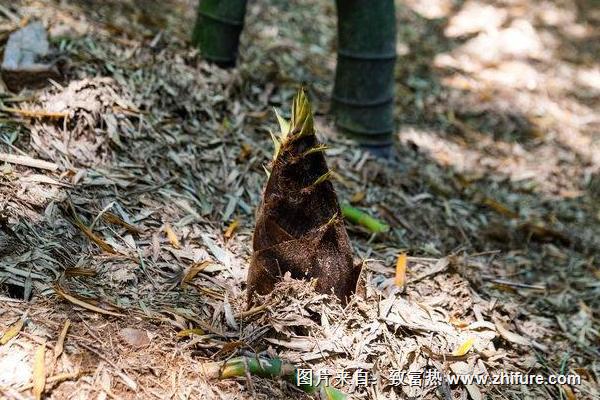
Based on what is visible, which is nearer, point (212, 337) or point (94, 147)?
point (212, 337)

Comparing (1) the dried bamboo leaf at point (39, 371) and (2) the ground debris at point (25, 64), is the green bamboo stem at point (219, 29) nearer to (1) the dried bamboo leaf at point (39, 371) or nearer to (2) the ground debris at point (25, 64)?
(2) the ground debris at point (25, 64)

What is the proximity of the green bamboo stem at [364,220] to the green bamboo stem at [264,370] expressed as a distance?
101cm

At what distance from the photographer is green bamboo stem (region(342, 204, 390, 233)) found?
276 centimetres

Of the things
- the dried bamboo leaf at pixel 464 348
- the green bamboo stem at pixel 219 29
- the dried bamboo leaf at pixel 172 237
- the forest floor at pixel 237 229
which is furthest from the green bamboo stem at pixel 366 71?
the dried bamboo leaf at pixel 464 348

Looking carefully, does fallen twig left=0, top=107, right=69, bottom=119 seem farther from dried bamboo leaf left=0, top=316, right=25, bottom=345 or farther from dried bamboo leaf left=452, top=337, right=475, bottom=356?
dried bamboo leaf left=452, top=337, right=475, bottom=356

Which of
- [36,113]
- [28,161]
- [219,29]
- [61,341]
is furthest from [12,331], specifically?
[219,29]

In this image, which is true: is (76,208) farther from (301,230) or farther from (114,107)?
(301,230)

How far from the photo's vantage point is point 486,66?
5047mm

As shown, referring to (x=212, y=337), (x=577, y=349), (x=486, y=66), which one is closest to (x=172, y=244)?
(x=212, y=337)

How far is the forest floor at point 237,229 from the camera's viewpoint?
187 cm

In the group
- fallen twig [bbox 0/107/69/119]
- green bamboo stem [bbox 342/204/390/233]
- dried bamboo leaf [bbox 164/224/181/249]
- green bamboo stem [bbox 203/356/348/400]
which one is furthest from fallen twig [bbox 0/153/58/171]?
green bamboo stem [bbox 342/204/390/233]

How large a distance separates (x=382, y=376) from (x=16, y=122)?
1702mm

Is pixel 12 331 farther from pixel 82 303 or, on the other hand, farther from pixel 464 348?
pixel 464 348

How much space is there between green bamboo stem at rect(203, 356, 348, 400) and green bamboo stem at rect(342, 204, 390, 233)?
1.01 metres
